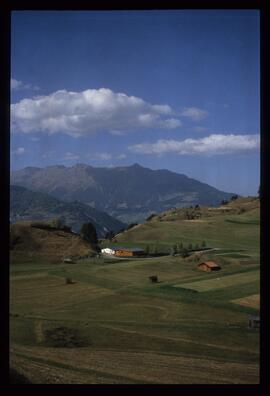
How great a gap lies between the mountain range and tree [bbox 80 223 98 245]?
0.20 m

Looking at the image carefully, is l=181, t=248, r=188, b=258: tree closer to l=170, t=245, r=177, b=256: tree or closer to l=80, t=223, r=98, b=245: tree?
l=170, t=245, r=177, b=256: tree

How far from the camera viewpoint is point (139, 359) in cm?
229

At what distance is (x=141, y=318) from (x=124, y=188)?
157 cm

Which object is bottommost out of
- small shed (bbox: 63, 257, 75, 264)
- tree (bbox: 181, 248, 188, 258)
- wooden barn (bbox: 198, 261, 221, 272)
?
wooden barn (bbox: 198, 261, 221, 272)

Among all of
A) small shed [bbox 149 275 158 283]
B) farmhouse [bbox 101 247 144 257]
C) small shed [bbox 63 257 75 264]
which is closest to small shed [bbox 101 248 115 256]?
farmhouse [bbox 101 247 144 257]

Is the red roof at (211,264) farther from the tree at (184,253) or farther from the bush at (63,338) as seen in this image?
the bush at (63,338)

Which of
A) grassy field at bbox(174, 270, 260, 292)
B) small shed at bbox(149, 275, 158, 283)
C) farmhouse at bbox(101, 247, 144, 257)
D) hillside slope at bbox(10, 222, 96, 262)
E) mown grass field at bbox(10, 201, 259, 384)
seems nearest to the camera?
mown grass field at bbox(10, 201, 259, 384)

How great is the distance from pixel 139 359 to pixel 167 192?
1.47 meters

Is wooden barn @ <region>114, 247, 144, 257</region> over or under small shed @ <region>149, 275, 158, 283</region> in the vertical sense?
over

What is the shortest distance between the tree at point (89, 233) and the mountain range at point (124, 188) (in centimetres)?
20

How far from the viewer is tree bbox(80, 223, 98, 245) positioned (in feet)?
10.8

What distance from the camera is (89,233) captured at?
334 cm

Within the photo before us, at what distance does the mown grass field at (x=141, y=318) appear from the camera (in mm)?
2010

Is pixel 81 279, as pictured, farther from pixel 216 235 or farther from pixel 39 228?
pixel 216 235
